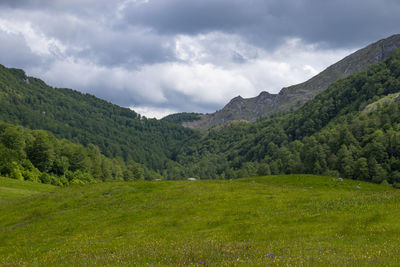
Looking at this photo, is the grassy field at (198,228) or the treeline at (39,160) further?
the treeline at (39,160)

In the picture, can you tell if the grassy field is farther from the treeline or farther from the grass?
the treeline

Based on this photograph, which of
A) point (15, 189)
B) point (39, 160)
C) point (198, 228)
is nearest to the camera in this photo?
point (198, 228)

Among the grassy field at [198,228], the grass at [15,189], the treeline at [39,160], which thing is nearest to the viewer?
the grassy field at [198,228]

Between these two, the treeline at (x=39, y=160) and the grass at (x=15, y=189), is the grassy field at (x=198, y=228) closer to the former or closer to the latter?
the grass at (x=15, y=189)

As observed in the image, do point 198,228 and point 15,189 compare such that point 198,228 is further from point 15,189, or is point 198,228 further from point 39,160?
point 39,160

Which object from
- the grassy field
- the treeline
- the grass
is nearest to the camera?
the grassy field

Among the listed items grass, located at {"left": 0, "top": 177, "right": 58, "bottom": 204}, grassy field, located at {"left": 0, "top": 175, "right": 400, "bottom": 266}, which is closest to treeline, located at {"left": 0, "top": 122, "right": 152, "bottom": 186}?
grass, located at {"left": 0, "top": 177, "right": 58, "bottom": 204}

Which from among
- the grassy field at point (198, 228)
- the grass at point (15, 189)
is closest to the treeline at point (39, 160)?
the grass at point (15, 189)

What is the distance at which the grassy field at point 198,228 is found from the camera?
555 inches

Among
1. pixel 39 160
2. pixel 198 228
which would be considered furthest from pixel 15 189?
pixel 39 160

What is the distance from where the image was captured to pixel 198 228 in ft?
95.7

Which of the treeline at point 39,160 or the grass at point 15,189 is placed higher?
the treeline at point 39,160

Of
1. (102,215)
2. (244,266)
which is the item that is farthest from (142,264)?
(102,215)

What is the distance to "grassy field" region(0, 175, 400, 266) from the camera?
1409cm
